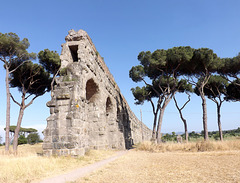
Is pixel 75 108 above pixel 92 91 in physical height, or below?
below

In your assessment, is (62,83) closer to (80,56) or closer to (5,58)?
(80,56)

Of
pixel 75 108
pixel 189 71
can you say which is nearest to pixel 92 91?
pixel 75 108

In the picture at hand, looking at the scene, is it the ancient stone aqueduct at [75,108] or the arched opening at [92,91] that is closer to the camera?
the ancient stone aqueduct at [75,108]

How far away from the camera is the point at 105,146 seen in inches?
390

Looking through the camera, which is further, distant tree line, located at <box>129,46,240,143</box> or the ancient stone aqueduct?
distant tree line, located at <box>129,46,240,143</box>

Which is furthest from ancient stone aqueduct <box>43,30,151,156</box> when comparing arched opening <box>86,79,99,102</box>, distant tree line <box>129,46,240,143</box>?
distant tree line <box>129,46,240,143</box>

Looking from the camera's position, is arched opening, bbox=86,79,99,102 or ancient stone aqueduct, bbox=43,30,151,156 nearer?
ancient stone aqueduct, bbox=43,30,151,156

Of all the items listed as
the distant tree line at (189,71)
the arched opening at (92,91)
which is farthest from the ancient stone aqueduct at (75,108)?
the distant tree line at (189,71)

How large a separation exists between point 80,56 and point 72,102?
8.92 feet

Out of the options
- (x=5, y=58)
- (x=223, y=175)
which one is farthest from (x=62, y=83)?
(x=5, y=58)

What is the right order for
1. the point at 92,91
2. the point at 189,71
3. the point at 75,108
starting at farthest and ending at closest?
1. the point at 189,71
2. the point at 92,91
3. the point at 75,108

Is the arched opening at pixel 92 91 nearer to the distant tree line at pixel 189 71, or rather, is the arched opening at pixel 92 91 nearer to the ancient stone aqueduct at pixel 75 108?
the ancient stone aqueduct at pixel 75 108

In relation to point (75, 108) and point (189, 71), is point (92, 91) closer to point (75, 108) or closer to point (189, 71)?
point (75, 108)

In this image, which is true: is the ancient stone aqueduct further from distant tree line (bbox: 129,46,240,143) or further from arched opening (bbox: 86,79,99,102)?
distant tree line (bbox: 129,46,240,143)
